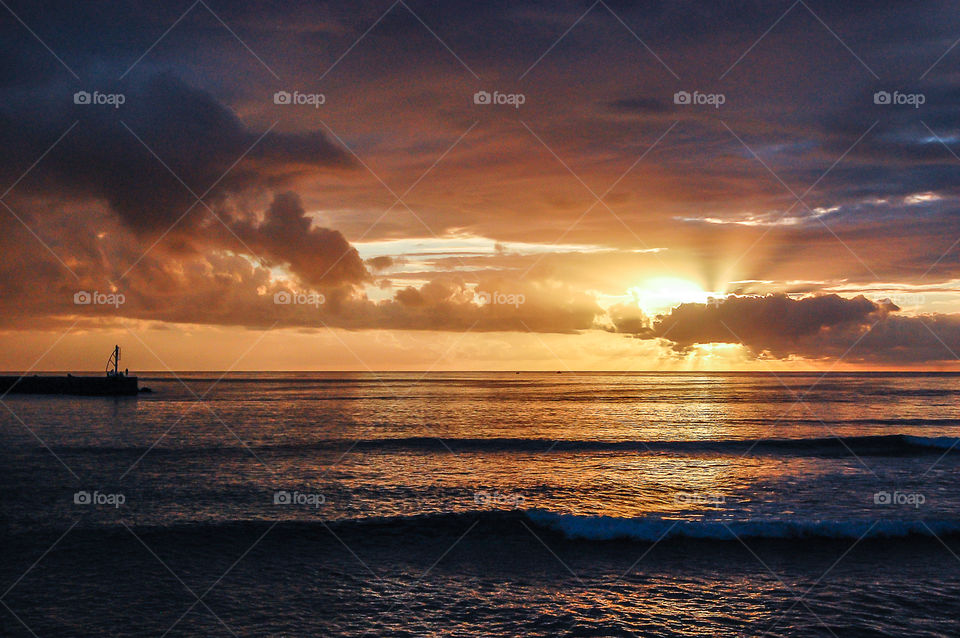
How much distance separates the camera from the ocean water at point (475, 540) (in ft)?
47.9

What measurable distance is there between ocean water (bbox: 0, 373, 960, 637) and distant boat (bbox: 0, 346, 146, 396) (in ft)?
217

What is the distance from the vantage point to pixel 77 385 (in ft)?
348

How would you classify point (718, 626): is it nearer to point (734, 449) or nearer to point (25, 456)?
point (734, 449)

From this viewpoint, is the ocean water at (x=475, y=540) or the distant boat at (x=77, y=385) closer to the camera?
the ocean water at (x=475, y=540)

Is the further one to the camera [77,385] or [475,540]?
[77,385]

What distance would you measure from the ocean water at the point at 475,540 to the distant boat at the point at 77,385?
66.3 m

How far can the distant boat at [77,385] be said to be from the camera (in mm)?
102750

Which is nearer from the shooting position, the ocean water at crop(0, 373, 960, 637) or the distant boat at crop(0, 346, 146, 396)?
the ocean water at crop(0, 373, 960, 637)

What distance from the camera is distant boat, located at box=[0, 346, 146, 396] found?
103m

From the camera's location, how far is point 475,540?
21.4 metres

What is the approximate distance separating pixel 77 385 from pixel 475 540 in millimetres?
110737

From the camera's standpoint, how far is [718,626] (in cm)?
1412

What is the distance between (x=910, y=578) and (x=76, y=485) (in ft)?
112

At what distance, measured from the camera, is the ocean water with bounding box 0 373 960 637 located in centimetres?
1460
